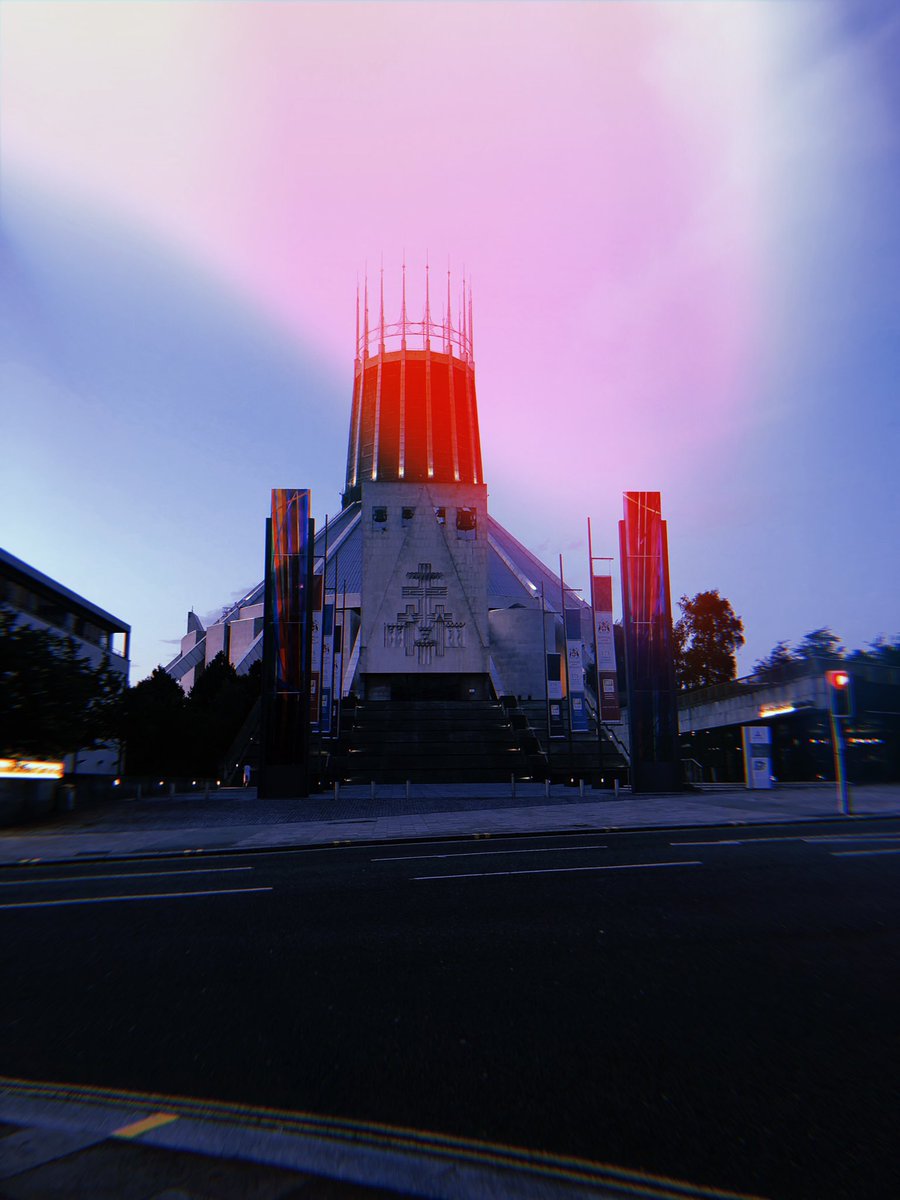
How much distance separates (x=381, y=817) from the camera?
73.3 ft

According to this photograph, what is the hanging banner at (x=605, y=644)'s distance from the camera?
142 feet

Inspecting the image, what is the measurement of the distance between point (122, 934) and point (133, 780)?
32676mm

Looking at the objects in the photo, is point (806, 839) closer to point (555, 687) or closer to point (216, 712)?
point (555, 687)

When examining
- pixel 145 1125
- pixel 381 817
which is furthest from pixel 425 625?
pixel 145 1125

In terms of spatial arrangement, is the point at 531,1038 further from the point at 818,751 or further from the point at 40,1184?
the point at 818,751

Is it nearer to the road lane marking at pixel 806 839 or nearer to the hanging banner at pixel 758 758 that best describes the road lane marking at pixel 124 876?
the road lane marking at pixel 806 839

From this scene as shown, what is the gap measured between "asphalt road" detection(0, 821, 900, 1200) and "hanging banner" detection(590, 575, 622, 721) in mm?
32456

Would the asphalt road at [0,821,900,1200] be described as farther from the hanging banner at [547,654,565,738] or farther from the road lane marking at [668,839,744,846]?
the hanging banner at [547,654,565,738]

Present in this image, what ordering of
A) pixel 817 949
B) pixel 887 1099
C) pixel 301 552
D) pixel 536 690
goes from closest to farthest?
pixel 887 1099, pixel 817 949, pixel 301 552, pixel 536 690

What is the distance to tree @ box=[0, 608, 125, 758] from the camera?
24250mm

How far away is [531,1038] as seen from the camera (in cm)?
494

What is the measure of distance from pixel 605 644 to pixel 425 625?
15109 mm

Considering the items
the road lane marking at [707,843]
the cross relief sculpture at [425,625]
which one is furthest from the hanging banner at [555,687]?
the road lane marking at [707,843]

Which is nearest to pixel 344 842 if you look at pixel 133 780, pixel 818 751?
pixel 133 780
